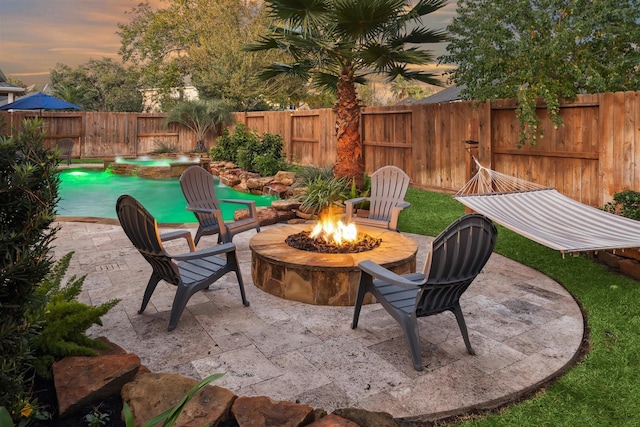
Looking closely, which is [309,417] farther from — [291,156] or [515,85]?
[291,156]

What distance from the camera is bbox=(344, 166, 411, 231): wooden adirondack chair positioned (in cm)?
520

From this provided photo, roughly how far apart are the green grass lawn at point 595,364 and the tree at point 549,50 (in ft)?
10.8

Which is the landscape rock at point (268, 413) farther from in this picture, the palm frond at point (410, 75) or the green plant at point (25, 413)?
the palm frond at point (410, 75)

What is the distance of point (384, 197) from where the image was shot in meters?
5.34

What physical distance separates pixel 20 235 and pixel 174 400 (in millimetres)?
888

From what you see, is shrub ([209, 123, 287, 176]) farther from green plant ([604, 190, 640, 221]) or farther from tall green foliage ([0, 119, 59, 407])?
tall green foliage ([0, 119, 59, 407])

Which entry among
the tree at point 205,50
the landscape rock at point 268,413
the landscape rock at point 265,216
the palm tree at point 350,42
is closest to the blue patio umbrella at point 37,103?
the tree at point 205,50

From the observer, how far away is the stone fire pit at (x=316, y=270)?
3.64 m

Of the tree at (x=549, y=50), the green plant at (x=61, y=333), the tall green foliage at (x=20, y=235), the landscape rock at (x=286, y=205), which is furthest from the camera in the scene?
the tree at (x=549, y=50)

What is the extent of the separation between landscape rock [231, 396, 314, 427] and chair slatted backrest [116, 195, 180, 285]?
1496 mm

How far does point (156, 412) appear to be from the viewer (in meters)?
1.85

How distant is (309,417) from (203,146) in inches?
662

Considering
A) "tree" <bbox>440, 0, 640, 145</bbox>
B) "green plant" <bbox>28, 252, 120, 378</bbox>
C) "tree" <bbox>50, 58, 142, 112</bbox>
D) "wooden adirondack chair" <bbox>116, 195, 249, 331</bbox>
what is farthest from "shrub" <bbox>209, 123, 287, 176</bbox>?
"tree" <bbox>50, 58, 142, 112</bbox>

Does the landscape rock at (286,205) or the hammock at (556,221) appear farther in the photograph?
the landscape rock at (286,205)
